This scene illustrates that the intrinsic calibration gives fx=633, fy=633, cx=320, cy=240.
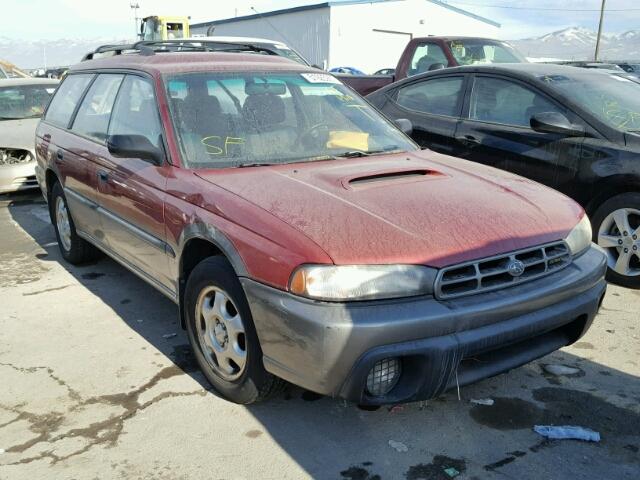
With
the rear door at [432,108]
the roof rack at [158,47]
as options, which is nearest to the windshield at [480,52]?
the roof rack at [158,47]

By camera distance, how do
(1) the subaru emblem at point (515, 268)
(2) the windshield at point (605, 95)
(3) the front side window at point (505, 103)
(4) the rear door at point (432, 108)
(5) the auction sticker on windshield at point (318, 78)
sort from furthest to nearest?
(4) the rear door at point (432, 108)
(3) the front side window at point (505, 103)
(2) the windshield at point (605, 95)
(5) the auction sticker on windshield at point (318, 78)
(1) the subaru emblem at point (515, 268)

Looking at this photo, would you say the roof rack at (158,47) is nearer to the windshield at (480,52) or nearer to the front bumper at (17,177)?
the front bumper at (17,177)

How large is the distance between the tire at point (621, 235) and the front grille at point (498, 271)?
1.85 metres

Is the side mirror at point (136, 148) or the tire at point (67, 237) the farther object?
the tire at point (67, 237)

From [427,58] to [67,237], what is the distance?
6.17m

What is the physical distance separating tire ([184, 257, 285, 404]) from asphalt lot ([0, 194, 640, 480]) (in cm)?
14

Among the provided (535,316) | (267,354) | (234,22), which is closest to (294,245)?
(267,354)

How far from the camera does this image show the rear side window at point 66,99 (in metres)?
5.02

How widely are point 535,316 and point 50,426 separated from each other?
2292 mm

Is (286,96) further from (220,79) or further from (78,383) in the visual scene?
(78,383)

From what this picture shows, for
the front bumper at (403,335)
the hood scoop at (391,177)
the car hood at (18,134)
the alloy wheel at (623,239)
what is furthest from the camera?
the car hood at (18,134)

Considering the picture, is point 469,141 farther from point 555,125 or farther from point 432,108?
point 555,125

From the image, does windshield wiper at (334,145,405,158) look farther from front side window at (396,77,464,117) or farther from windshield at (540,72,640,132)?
front side window at (396,77,464,117)

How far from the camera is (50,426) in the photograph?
3.00 m
